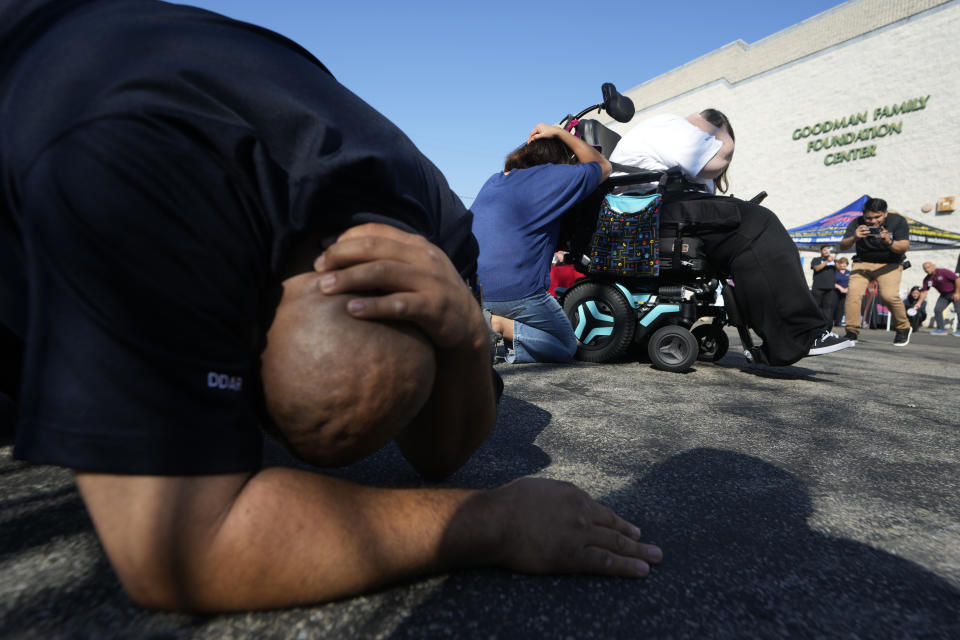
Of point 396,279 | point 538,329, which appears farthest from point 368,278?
point 538,329

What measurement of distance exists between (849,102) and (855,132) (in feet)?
3.64

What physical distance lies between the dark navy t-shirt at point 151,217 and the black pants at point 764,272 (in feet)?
9.03

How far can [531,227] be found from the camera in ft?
10.3

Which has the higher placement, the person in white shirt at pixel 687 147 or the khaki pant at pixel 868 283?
the person in white shirt at pixel 687 147

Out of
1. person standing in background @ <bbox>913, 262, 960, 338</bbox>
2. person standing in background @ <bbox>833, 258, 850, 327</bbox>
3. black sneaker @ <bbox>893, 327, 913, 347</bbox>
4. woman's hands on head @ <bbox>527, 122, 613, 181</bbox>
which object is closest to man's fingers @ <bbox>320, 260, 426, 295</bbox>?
woman's hands on head @ <bbox>527, 122, 613, 181</bbox>

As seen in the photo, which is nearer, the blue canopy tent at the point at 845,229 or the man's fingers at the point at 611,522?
the man's fingers at the point at 611,522

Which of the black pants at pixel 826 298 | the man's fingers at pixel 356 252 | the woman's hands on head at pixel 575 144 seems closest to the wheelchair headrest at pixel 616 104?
the woman's hands on head at pixel 575 144

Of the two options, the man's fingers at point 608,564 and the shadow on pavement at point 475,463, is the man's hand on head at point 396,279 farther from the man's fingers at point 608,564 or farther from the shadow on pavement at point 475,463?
the shadow on pavement at point 475,463

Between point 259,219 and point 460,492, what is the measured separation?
54cm

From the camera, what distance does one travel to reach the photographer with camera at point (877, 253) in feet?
20.9

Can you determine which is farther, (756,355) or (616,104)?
(616,104)

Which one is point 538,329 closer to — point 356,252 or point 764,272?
point 764,272

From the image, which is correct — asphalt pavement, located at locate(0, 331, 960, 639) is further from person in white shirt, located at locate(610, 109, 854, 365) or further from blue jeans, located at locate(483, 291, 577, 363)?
blue jeans, located at locate(483, 291, 577, 363)

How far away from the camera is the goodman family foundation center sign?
1647 centimetres
